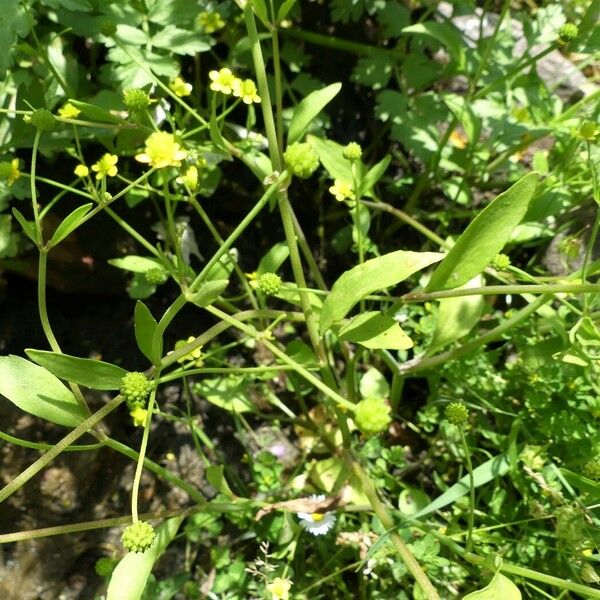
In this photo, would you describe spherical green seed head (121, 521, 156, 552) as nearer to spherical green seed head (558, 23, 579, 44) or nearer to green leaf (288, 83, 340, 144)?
green leaf (288, 83, 340, 144)

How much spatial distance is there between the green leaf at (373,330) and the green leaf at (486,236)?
9 centimetres

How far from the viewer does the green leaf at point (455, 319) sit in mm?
1245

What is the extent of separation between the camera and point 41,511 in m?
1.51

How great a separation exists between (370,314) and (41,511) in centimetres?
→ 104

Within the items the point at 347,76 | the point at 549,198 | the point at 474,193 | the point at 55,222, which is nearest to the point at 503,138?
the point at 549,198

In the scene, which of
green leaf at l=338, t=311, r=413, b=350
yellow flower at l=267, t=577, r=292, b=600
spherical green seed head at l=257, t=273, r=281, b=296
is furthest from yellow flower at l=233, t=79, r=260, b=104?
yellow flower at l=267, t=577, r=292, b=600

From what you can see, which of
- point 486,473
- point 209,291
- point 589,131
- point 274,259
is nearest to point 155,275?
point 274,259

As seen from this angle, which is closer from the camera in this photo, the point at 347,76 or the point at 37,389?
the point at 37,389

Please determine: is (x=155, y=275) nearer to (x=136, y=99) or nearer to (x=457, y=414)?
(x=136, y=99)

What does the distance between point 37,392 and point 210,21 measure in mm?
911

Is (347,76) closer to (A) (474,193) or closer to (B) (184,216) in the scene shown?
(A) (474,193)

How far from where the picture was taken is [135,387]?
91cm

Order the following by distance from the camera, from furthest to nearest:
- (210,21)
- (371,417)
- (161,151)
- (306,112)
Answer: (210,21) → (306,112) → (161,151) → (371,417)

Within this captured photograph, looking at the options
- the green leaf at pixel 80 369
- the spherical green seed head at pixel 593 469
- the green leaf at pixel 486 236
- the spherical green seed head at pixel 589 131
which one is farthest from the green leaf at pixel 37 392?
the spherical green seed head at pixel 589 131
